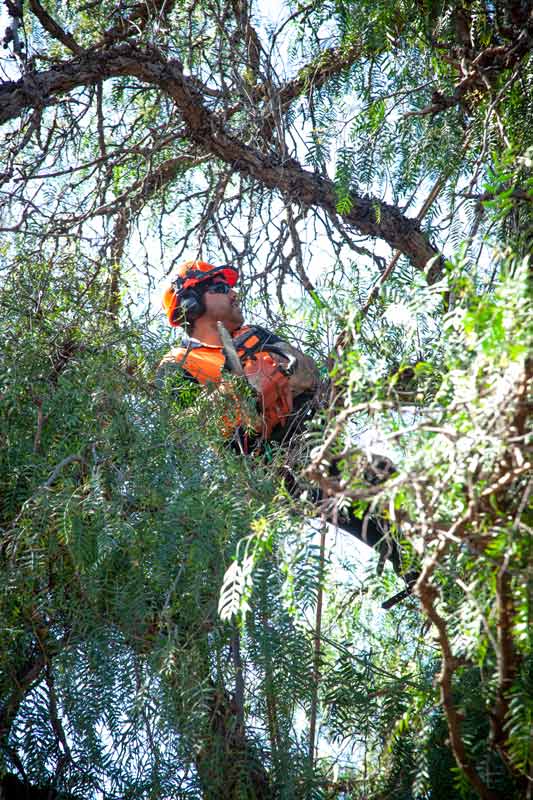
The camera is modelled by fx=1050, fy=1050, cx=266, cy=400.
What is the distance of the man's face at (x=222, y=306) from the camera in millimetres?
4484

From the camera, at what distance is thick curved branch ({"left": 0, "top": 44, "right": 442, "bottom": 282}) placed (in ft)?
13.6

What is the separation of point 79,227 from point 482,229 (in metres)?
1.60

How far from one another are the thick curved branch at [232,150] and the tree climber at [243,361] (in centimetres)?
44

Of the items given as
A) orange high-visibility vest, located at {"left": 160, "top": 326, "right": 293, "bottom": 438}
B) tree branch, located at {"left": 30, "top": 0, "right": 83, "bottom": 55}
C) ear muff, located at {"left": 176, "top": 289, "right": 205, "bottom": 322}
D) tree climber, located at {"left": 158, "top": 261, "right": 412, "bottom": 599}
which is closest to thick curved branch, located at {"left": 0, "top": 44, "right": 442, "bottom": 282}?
tree branch, located at {"left": 30, "top": 0, "right": 83, "bottom": 55}

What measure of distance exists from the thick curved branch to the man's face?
478mm

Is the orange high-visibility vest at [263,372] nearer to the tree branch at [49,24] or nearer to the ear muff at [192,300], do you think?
the ear muff at [192,300]

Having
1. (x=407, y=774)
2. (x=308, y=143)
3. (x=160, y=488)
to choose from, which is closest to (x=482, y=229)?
(x=308, y=143)

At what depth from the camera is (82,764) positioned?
2895 millimetres

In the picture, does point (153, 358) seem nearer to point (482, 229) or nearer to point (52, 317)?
point (52, 317)

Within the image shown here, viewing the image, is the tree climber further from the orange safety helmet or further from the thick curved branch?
the thick curved branch

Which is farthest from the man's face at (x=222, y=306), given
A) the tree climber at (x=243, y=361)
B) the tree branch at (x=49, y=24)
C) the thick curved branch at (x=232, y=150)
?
the tree branch at (x=49, y=24)

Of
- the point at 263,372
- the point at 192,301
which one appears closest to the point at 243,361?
the point at 263,372

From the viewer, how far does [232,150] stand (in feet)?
14.1

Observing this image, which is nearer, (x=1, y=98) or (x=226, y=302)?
(x=1, y=98)
